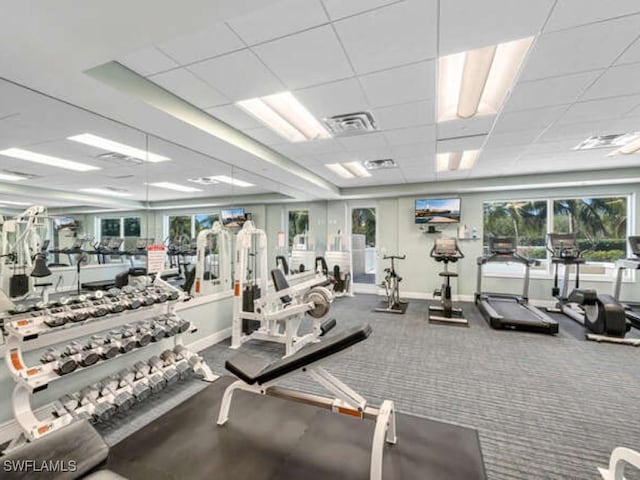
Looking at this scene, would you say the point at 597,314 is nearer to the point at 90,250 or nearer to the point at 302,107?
the point at 302,107

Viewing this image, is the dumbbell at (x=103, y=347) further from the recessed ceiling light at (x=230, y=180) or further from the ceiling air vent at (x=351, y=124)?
the recessed ceiling light at (x=230, y=180)

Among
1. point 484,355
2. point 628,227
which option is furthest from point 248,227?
point 628,227

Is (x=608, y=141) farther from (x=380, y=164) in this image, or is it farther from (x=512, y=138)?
(x=380, y=164)

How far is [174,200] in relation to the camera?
570 cm

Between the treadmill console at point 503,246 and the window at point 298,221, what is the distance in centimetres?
450

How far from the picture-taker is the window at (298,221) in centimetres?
779

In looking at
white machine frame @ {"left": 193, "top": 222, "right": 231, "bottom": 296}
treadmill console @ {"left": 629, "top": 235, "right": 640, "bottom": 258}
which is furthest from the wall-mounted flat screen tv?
treadmill console @ {"left": 629, "top": 235, "right": 640, "bottom": 258}

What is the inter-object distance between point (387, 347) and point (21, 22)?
13.8 feet

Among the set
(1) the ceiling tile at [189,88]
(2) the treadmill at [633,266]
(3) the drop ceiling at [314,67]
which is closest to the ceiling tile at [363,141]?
(3) the drop ceiling at [314,67]

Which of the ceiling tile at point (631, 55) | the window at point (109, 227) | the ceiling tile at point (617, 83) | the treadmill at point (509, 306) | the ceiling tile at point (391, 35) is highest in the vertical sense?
the ceiling tile at point (631, 55)

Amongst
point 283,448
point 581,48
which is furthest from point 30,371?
→ point 581,48

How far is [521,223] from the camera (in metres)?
6.24

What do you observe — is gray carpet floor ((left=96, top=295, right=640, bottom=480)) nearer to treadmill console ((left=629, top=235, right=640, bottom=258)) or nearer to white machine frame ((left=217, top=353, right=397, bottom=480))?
white machine frame ((left=217, top=353, right=397, bottom=480))

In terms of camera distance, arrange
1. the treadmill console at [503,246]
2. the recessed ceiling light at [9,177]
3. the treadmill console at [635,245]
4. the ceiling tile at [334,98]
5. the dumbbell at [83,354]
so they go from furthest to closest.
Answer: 1. the treadmill console at [503,246]
2. the treadmill console at [635,245]
3. the recessed ceiling light at [9,177]
4. the ceiling tile at [334,98]
5. the dumbbell at [83,354]
